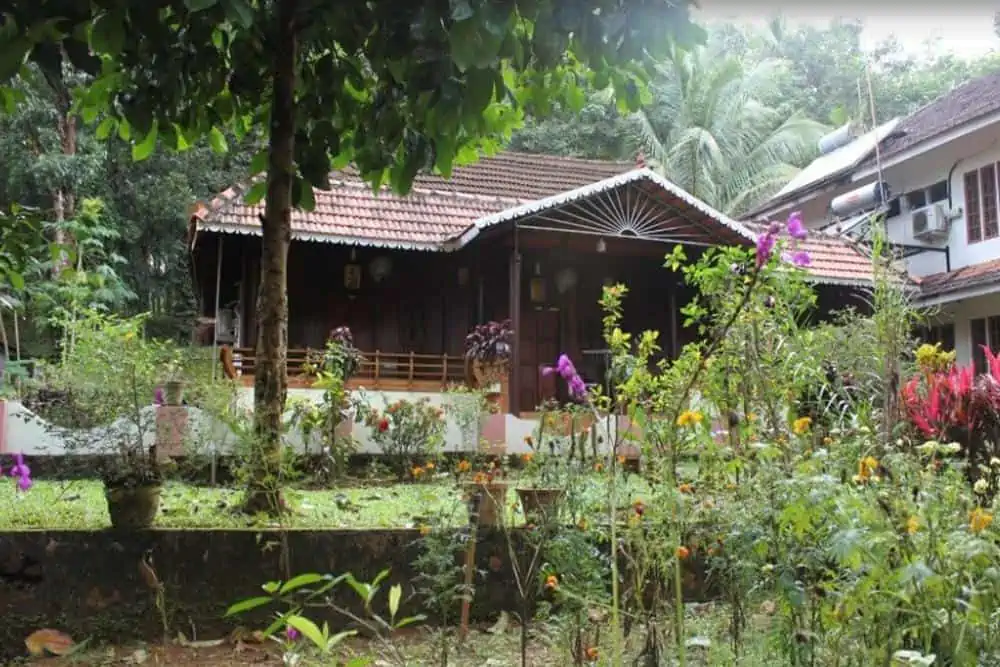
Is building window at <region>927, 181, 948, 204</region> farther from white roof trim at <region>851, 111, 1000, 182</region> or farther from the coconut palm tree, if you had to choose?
the coconut palm tree

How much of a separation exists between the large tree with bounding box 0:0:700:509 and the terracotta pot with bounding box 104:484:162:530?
66cm

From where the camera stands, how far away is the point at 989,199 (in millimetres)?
13438

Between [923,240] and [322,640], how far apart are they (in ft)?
50.4

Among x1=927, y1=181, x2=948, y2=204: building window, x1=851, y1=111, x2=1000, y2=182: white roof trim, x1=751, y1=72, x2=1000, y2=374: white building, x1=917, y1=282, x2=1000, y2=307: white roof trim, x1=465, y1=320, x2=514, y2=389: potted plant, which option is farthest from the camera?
x1=927, y1=181, x2=948, y2=204: building window

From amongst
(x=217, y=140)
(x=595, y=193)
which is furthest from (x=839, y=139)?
(x=217, y=140)

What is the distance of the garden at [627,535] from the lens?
223cm

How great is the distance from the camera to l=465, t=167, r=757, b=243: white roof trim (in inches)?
442

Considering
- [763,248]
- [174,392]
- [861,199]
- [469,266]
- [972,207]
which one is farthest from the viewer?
[861,199]

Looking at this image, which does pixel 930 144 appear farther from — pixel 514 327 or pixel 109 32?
pixel 109 32

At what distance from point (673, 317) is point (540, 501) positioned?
32.0 ft

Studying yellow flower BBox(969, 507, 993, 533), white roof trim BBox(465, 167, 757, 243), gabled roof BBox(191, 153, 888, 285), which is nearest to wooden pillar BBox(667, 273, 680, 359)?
gabled roof BBox(191, 153, 888, 285)

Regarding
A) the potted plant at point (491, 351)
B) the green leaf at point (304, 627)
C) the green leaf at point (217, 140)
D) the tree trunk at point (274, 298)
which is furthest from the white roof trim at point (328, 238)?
the green leaf at point (304, 627)

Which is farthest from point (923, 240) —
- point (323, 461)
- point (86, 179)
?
point (86, 179)

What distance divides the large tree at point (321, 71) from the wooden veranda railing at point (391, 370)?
6.12 metres
